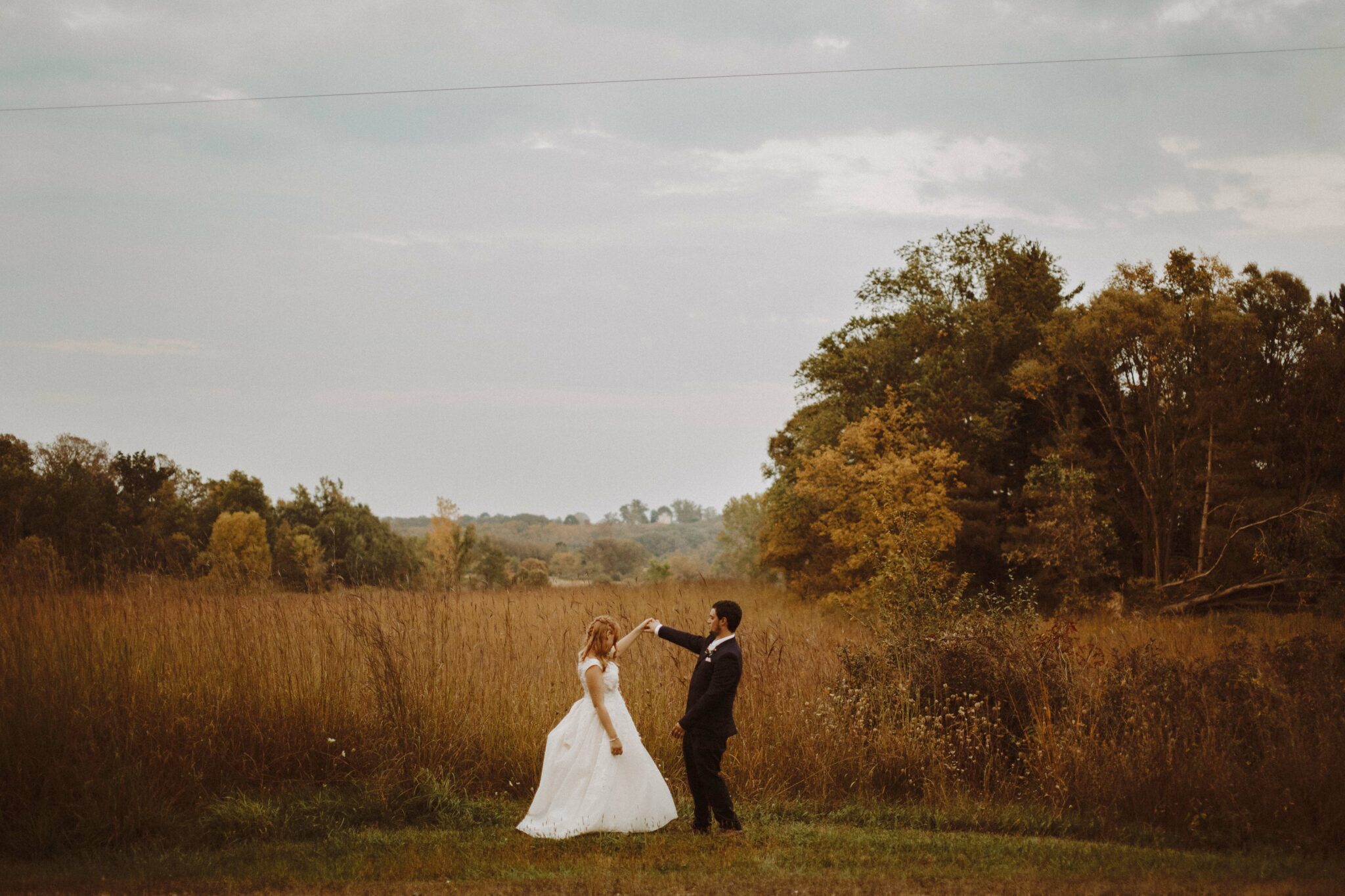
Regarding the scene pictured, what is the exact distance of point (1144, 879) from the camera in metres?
6.42

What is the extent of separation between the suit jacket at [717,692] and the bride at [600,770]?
50cm

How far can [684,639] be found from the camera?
7.36 m

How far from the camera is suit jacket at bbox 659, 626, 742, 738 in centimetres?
697

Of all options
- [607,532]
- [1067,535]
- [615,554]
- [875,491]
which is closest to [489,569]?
[875,491]

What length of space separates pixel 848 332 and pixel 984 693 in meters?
26.4

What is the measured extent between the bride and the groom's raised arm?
1.30 feet

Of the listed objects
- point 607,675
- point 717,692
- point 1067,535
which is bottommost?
point 717,692

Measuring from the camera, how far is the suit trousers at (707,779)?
710cm

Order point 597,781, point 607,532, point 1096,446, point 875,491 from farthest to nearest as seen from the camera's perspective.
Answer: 1. point 607,532
2. point 1096,446
3. point 875,491
4. point 597,781

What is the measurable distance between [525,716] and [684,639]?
9.25ft

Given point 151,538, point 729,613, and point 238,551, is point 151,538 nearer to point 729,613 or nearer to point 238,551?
point 729,613

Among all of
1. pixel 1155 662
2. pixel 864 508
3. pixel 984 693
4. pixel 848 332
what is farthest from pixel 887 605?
pixel 848 332

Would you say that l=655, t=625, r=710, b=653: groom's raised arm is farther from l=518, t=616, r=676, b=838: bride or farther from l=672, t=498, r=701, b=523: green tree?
l=672, t=498, r=701, b=523: green tree

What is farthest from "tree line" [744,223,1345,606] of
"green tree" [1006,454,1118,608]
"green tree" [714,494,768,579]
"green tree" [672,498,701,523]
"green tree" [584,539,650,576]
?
"green tree" [672,498,701,523]
